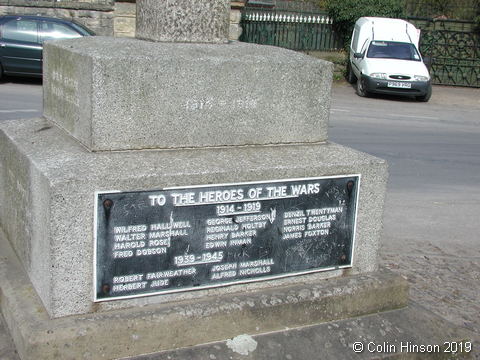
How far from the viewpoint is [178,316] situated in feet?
10.8

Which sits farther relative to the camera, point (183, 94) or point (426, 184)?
point (426, 184)

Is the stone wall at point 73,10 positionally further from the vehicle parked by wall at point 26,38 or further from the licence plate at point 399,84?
the licence plate at point 399,84

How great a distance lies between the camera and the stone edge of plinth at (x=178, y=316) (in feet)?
10.1

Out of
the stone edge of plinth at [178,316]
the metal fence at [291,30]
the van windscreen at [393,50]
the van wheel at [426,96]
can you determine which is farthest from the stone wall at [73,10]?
the stone edge of plinth at [178,316]

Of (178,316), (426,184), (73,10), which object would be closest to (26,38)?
(73,10)

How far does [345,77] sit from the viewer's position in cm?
2275

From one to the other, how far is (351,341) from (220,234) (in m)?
0.93

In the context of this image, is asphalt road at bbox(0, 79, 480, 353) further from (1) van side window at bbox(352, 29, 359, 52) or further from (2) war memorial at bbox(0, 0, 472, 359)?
(1) van side window at bbox(352, 29, 359, 52)

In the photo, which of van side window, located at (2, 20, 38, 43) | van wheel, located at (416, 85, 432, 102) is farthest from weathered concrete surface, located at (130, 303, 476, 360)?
van wheel, located at (416, 85, 432, 102)

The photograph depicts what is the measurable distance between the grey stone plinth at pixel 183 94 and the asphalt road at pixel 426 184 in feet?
5.99

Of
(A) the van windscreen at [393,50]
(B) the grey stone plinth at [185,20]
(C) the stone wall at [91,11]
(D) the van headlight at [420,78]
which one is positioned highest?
(B) the grey stone plinth at [185,20]

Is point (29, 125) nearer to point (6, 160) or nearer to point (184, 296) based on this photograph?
point (6, 160)

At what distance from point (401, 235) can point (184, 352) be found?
3604 millimetres

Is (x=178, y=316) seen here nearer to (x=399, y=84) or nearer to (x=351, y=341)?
(x=351, y=341)
